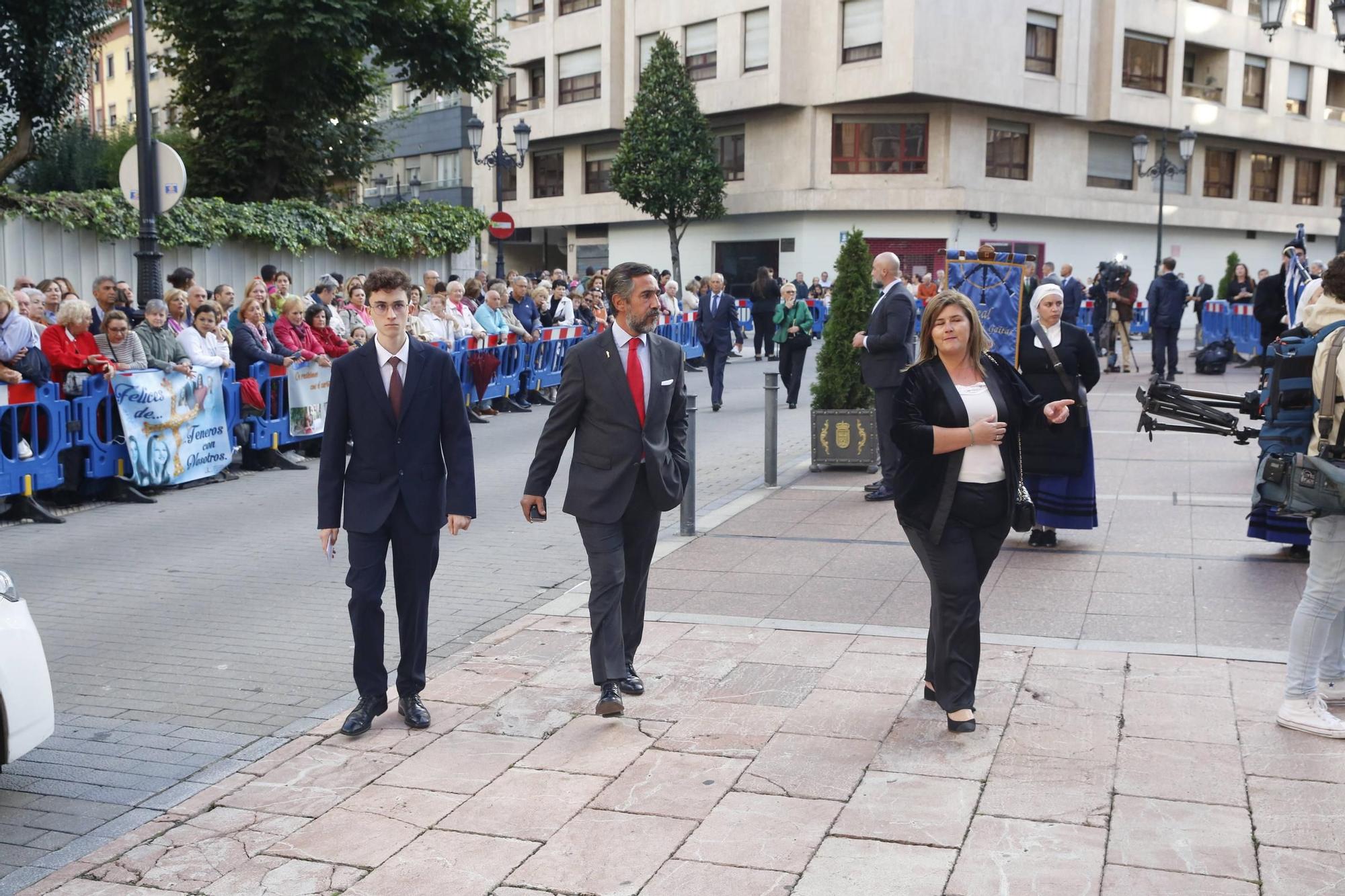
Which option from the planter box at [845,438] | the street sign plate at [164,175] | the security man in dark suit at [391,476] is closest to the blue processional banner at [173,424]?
the street sign plate at [164,175]

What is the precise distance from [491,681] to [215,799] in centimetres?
163

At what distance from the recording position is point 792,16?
1569 inches

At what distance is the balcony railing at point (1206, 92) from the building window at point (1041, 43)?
6650mm

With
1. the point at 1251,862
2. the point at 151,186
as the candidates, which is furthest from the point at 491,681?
the point at 151,186

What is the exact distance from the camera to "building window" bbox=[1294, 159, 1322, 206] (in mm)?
48656

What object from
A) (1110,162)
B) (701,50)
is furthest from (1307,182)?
(701,50)

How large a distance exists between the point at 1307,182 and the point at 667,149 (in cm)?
2498

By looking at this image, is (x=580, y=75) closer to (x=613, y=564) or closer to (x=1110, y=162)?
(x=1110, y=162)

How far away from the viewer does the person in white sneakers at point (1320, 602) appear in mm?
5320

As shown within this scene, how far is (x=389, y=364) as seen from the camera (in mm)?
5574

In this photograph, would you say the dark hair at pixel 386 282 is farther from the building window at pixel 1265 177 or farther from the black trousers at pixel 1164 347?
the building window at pixel 1265 177

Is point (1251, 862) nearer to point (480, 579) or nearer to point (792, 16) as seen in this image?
point (480, 579)

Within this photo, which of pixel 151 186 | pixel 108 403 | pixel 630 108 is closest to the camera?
pixel 108 403

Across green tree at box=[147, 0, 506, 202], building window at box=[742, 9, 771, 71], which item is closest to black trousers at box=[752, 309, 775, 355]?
green tree at box=[147, 0, 506, 202]
